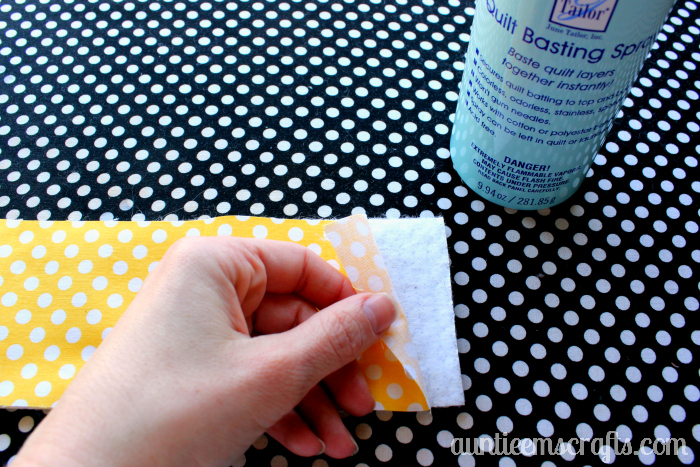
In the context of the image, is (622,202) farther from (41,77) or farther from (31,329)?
(41,77)

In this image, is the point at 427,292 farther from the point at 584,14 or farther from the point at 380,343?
the point at 584,14

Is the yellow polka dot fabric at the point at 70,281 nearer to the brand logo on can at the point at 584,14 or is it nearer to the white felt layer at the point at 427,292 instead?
the white felt layer at the point at 427,292

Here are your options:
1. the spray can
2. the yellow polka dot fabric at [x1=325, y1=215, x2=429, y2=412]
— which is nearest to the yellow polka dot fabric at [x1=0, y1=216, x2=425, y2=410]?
the yellow polka dot fabric at [x1=325, y1=215, x2=429, y2=412]

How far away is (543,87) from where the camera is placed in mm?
318

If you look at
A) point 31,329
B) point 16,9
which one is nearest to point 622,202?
point 31,329

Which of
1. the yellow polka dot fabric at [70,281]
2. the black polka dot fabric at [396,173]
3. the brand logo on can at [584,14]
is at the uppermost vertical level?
the brand logo on can at [584,14]

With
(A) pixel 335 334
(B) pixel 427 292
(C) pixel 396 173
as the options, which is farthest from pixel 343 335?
(C) pixel 396 173

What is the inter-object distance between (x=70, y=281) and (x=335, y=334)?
25 centimetres

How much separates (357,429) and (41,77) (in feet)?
1.73

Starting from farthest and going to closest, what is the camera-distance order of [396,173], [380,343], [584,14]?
[396,173], [380,343], [584,14]

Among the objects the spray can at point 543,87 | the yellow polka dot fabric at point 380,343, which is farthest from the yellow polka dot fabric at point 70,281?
the spray can at point 543,87

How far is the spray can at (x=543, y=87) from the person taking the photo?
28 centimetres

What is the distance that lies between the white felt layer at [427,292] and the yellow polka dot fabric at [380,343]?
19mm

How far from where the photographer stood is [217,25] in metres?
0.58
